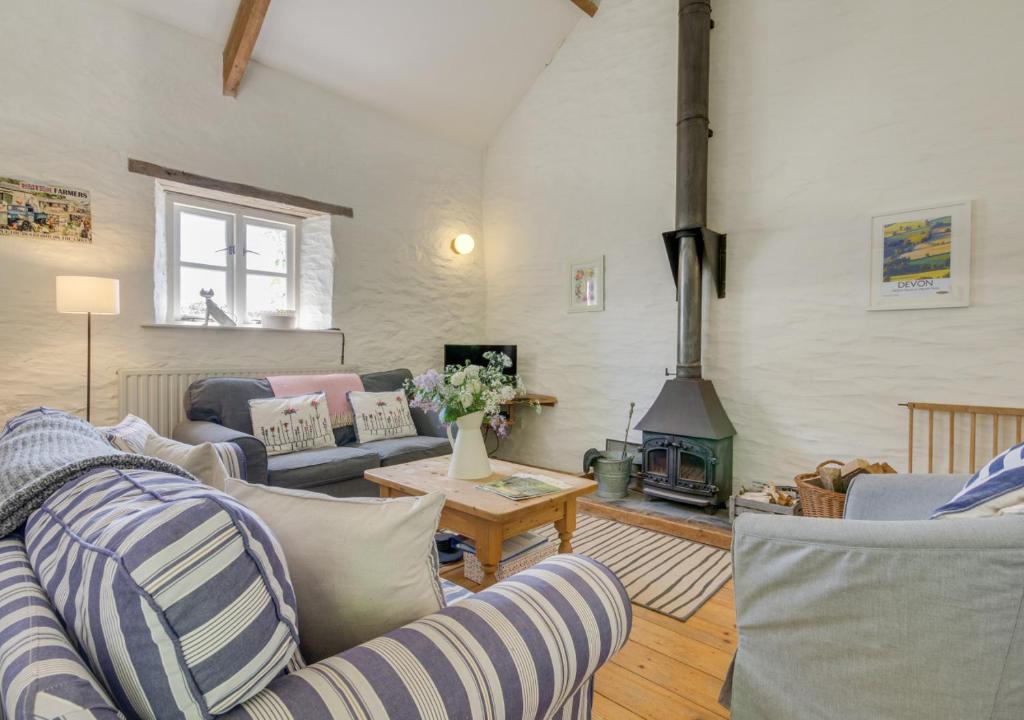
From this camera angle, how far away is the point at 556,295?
14.9 ft

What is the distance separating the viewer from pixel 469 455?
2.39m

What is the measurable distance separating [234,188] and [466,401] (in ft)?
8.25

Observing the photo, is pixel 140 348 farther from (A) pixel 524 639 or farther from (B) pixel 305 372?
(A) pixel 524 639

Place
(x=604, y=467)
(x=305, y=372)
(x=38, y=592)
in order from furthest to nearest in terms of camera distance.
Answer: (x=305, y=372) < (x=604, y=467) < (x=38, y=592)

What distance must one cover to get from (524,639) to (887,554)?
0.68m

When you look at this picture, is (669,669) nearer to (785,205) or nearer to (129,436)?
(129,436)

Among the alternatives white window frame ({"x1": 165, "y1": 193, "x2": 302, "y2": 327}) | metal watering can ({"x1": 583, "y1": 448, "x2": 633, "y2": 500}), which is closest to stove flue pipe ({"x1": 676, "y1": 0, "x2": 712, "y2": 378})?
metal watering can ({"x1": 583, "y1": 448, "x2": 633, "y2": 500})

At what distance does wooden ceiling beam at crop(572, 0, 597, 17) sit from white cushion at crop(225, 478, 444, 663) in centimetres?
435

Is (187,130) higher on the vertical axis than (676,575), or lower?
higher

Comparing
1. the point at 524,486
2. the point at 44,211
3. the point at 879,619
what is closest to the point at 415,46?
the point at 44,211

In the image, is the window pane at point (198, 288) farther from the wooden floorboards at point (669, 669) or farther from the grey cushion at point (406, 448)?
the wooden floorboards at point (669, 669)

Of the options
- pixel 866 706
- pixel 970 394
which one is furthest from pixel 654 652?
pixel 970 394

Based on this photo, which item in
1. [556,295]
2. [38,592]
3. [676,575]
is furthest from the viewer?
[556,295]

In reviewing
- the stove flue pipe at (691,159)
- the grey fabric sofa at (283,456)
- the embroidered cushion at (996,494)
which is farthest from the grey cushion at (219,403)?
the embroidered cushion at (996,494)
